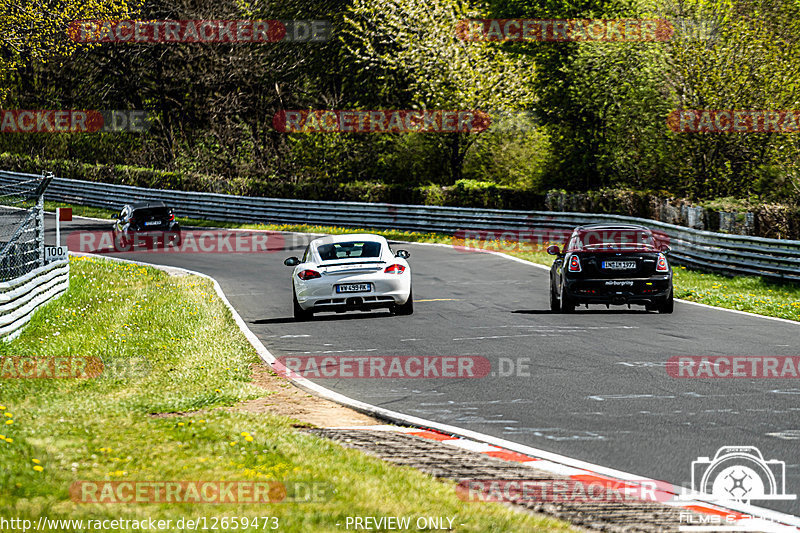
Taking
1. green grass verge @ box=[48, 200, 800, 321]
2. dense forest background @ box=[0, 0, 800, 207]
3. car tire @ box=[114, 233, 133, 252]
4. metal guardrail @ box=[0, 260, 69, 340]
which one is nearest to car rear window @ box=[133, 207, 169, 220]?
car tire @ box=[114, 233, 133, 252]

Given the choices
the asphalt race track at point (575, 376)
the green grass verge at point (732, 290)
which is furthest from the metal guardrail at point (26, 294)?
the green grass verge at point (732, 290)

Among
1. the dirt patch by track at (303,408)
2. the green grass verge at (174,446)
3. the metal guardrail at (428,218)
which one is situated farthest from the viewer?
the metal guardrail at (428,218)

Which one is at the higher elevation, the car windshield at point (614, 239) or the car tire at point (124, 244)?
the car windshield at point (614, 239)

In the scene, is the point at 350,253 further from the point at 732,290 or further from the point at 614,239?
the point at 732,290

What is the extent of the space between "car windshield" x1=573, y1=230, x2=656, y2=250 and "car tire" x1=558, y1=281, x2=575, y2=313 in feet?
2.67

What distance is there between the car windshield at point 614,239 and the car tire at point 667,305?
3.04ft

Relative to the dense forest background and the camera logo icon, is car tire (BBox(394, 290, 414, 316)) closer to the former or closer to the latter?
the camera logo icon

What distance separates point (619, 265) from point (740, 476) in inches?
397

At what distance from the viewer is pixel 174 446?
296 inches

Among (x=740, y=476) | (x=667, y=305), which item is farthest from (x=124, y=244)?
(x=740, y=476)

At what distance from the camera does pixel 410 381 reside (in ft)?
36.9

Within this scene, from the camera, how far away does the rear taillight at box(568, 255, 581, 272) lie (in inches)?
665

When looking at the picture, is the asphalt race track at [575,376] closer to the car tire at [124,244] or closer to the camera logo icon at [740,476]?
the camera logo icon at [740,476]

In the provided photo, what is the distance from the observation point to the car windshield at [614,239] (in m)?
17.2
